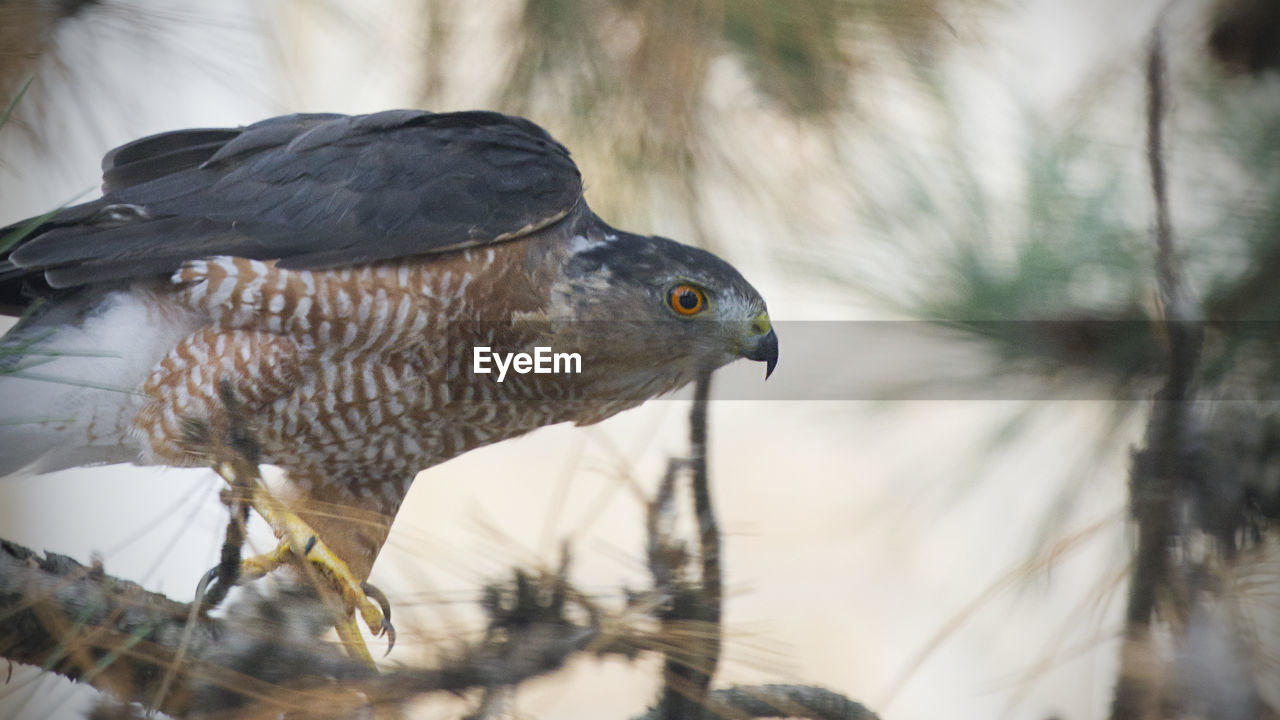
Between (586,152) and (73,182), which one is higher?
(586,152)

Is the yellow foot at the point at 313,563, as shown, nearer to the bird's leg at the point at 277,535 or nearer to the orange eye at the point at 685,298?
the bird's leg at the point at 277,535

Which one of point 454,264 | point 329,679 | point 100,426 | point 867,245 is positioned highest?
point 867,245

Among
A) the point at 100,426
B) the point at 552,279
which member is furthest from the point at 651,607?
the point at 100,426

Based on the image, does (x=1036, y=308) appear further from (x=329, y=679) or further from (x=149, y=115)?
(x=149, y=115)

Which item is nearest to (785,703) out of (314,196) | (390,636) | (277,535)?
(390,636)

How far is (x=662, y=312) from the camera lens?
69 centimetres

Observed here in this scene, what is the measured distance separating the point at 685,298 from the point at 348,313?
0.23 meters

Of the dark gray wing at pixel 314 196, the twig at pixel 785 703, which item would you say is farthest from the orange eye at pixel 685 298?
the twig at pixel 785 703

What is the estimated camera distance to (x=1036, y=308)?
25.3 inches

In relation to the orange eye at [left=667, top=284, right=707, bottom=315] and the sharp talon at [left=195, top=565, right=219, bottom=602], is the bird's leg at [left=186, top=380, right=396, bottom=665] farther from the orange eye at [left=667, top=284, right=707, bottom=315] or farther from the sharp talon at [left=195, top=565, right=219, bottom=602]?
the orange eye at [left=667, top=284, right=707, bottom=315]

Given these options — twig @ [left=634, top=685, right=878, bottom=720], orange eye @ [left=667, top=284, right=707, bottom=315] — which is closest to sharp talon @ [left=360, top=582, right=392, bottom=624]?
twig @ [left=634, top=685, right=878, bottom=720]

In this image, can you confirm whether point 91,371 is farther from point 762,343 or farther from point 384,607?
point 762,343

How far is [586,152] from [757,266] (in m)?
0.19

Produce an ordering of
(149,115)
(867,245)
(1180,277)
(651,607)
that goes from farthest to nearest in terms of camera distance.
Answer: (149,115) < (867,245) < (1180,277) < (651,607)
